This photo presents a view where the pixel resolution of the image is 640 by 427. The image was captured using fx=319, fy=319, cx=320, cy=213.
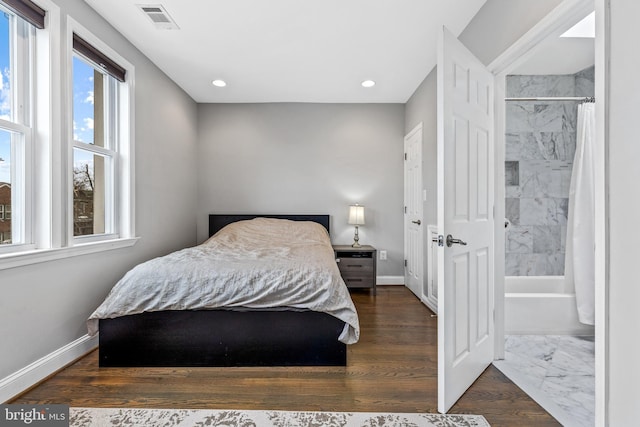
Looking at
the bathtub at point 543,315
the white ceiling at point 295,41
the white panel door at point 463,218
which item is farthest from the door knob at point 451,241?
the white ceiling at point 295,41

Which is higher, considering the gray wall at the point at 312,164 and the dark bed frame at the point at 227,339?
the gray wall at the point at 312,164

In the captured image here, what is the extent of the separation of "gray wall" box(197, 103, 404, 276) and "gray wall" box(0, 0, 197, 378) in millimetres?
362

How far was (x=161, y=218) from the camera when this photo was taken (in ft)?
10.9

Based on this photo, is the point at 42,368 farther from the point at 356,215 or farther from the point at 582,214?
the point at 582,214

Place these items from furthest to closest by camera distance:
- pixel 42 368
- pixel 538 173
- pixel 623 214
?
pixel 538 173, pixel 42 368, pixel 623 214

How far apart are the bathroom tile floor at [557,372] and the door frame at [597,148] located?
0.20 meters

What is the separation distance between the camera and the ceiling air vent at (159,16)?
7.37 feet

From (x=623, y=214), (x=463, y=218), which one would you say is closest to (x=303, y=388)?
(x=463, y=218)

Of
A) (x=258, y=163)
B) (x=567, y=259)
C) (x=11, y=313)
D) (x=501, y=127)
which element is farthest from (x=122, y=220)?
(x=567, y=259)

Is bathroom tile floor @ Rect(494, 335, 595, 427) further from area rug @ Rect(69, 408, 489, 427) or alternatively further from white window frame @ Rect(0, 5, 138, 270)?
white window frame @ Rect(0, 5, 138, 270)

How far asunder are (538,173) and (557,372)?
2.12m

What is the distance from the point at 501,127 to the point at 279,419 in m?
2.14

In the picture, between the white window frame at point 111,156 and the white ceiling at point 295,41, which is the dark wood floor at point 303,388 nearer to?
the white window frame at point 111,156

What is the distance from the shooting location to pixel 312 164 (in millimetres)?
4254
